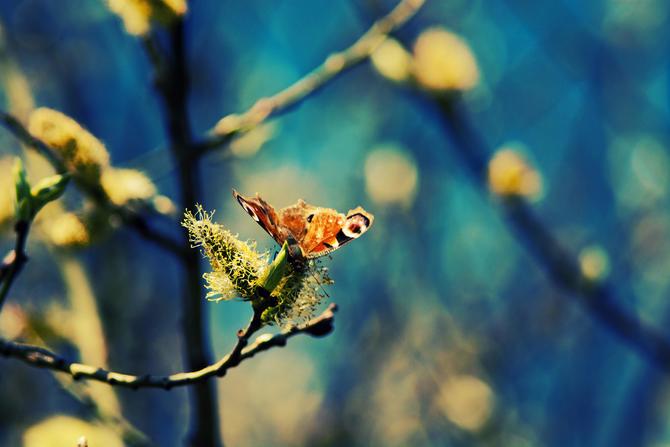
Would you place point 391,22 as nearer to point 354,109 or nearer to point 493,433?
point 493,433

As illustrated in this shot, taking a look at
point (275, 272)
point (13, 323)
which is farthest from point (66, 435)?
point (275, 272)

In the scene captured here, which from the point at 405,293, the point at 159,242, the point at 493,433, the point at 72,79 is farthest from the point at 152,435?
the point at 159,242

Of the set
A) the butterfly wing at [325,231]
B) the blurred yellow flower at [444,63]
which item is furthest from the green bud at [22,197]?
the blurred yellow flower at [444,63]

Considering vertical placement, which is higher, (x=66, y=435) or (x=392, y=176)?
(x=392, y=176)

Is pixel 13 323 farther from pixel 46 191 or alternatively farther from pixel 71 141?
pixel 46 191

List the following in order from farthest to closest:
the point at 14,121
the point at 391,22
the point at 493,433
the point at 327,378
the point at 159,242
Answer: the point at 327,378 → the point at 493,433 → the point at 391,22 → the point at 159,242 → the point at 14,121

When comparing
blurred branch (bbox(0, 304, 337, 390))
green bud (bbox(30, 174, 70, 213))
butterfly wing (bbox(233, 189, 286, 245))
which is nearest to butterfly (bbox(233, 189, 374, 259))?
butterfly wing (bbox(233, 189, 286, 245))
